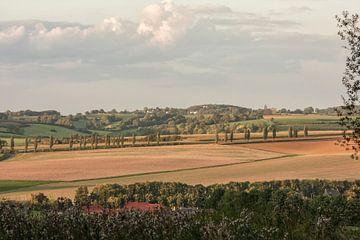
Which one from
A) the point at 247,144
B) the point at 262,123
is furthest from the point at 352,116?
the point at 262,123

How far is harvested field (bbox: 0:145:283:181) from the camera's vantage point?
105750 millimetres

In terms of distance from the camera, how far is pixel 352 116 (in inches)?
890

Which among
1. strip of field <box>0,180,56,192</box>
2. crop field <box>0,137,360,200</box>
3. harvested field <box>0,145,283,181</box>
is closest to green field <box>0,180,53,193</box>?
strip of field <box>0,180,56,192</box>

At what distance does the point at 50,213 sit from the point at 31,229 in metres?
0.72

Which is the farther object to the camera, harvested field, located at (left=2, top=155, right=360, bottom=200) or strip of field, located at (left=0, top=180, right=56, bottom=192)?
harvested field, located at (left=2, top=155, right=360, bottom=200)

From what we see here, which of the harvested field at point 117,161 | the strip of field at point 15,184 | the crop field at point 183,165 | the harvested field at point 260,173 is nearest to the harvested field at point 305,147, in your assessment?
the crop field at point 183,165

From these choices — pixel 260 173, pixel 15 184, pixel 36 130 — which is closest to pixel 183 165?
pixel 260 173

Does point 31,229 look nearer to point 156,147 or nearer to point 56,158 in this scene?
point 56,158

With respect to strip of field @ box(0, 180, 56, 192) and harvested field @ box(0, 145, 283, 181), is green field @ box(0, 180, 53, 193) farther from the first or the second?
harvested field @ box(0, 145, 283, 181)

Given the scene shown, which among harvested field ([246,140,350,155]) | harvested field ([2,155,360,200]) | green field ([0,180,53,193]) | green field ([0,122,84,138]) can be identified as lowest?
green field ([0,180,53,193])

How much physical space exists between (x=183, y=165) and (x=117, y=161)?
14.6 meters

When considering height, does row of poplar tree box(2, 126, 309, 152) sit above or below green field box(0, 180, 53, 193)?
above

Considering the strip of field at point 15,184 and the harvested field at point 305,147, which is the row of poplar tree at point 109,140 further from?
the strip of field at point 15,184

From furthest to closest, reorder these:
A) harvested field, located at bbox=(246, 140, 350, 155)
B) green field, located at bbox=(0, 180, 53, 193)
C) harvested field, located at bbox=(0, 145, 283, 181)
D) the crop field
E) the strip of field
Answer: harvested field, located at bbox=(246, 140, 350, 155) < harvested field, located at bbox=(0, 145, 283, 181) < the crop field < the strip of field < green field, located at bbox=(0, 180, 53, 193)
